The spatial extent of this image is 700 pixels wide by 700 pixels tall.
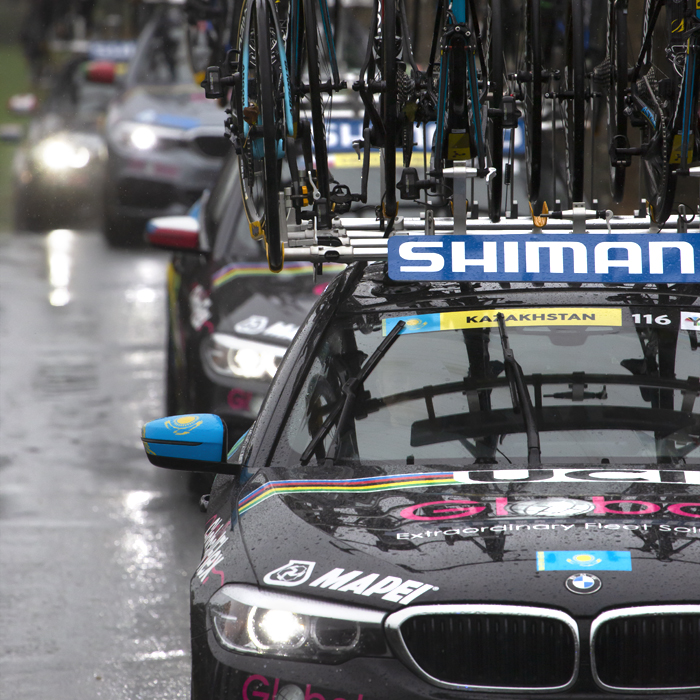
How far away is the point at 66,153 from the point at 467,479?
13.7 metres

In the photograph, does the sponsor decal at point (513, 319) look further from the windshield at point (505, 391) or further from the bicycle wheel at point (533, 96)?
the bicycle wheel at point (533, 96)

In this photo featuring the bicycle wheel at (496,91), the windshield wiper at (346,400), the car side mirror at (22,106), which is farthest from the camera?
the car side mirror at (22,106)

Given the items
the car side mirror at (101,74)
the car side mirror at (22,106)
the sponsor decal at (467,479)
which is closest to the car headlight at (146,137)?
the car side mirror at (101,74)

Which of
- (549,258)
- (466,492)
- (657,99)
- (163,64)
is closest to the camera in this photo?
(466,492)

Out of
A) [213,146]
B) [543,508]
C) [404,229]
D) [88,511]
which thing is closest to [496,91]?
[404,229]

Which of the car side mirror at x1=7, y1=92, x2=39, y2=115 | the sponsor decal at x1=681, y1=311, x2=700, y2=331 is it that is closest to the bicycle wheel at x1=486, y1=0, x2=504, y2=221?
the sponsor decal at x1=681, y1=311, x2=700, y2=331

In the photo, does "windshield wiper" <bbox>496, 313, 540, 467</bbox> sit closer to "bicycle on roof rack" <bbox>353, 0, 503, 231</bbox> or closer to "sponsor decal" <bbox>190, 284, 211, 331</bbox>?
"bicycle on roof rack" <bbox>353, 0, 503, 231</bbox>

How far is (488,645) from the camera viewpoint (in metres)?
3.07

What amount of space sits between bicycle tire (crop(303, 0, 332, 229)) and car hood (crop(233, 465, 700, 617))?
1.20 meters

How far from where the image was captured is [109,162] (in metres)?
14.4

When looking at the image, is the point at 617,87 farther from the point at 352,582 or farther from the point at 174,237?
the point at 174,237

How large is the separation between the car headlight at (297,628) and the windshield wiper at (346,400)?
0.76 metres

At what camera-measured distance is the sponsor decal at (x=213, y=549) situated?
354 cm

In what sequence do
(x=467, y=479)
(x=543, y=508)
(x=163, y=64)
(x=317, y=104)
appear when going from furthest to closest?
(x=163, y=64) < (x=317, y=104) < (x=467, y=479) < (x=543, y=508)
